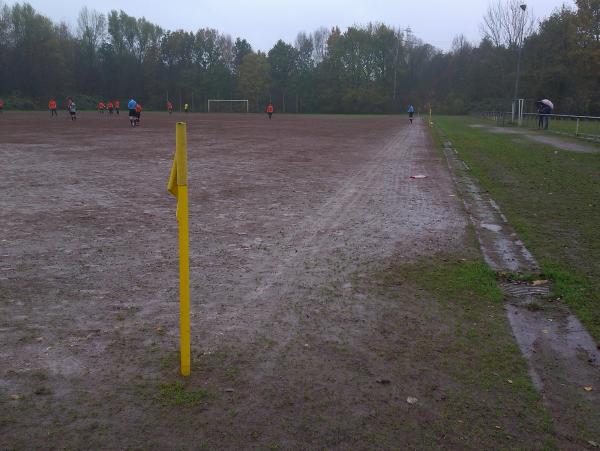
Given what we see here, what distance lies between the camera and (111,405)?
3279 millimetres

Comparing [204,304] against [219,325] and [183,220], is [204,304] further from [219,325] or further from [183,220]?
[183,220]

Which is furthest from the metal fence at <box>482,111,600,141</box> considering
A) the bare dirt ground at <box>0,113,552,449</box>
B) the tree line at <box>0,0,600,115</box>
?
the tree line at <box>0,0,600,115</box>

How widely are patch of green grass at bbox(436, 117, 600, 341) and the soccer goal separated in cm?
8417

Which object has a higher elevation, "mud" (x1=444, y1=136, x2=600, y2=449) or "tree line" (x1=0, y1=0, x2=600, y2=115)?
"tree line" (x1=0, y1=0, x2=600, y2=115)

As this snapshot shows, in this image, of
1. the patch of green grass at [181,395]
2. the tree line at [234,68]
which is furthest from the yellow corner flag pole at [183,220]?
the tree line at [234,68]

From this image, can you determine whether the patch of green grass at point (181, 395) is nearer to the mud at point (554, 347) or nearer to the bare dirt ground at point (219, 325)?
the bare dirt ground at point (219, 325)

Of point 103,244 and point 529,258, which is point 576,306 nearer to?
point 529,258

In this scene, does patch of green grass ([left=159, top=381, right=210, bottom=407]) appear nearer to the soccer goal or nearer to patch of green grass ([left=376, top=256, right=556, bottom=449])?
patch of green grass ([left=376, top=256, right=556, bottom=449])

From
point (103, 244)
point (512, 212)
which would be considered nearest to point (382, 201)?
point (512, 212)

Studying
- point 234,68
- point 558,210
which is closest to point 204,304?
point 558,210

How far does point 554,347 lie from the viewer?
4.19 meters

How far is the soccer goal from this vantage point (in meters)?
99.1

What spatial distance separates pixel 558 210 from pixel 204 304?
6677mm

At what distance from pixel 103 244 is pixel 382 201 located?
5140 mm
